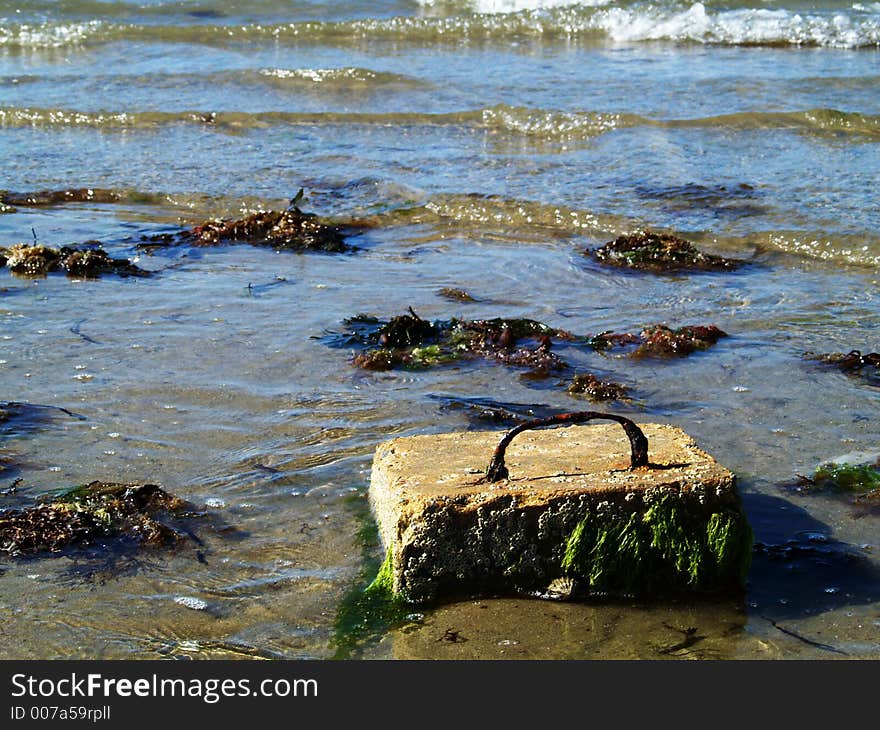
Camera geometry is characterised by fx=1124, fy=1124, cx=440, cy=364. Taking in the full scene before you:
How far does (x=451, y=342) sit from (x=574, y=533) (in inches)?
96.4

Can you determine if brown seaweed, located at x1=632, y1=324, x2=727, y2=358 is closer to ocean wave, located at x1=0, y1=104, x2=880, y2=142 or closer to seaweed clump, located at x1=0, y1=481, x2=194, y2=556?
seaweed clump, located at x1=0, y1=481, x2=194, y2=556

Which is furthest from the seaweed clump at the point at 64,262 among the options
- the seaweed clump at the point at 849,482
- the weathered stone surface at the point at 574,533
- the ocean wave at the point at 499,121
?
the ocean wave at the point at 499,121

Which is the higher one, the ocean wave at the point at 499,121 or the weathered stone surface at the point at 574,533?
the ocean wave at the point at 499,121

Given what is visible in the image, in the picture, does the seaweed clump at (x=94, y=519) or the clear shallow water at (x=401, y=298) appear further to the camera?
the seaweed clump at (x=94, y=519)

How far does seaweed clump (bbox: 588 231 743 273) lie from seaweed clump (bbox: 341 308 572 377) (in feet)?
4.85

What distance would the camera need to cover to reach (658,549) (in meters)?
3.19

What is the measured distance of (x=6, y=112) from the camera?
12297 mm

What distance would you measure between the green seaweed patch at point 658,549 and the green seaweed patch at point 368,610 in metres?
0.50

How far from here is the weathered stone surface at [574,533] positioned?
10.4 ft

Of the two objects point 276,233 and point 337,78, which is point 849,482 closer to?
point 276,233

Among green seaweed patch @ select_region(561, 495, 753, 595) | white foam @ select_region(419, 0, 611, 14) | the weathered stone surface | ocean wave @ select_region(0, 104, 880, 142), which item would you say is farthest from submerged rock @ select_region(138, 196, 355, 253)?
white foam @ select_region(419, 0, 611, 14)

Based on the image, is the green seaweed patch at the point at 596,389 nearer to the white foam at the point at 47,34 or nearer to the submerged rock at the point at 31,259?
the submerged rock at the point at 31,259

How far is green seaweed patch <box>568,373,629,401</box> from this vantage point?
4836 millimetres
